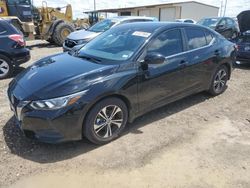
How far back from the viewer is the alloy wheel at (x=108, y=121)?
358cm

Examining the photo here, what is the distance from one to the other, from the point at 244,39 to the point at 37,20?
1118cm

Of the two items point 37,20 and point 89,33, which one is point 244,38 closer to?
point 89,33

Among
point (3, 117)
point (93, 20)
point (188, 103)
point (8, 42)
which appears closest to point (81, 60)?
point (3, 117)

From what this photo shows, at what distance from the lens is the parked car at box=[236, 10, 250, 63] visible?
823cm

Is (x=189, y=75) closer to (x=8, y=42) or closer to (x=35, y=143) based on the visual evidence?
(x=35, y=143)

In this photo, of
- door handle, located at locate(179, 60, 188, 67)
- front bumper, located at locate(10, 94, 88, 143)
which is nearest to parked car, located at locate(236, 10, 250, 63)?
door handle, located at locate(179, 60, 188, 67)

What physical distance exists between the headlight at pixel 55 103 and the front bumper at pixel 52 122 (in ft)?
0.15

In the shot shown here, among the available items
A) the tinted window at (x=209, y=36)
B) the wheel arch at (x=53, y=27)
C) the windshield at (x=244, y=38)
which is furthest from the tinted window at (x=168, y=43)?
the wheel arch at (x=53, y=27)

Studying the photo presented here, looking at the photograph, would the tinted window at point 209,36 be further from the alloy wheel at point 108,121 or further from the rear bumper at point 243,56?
the rear bumper at point 243,56

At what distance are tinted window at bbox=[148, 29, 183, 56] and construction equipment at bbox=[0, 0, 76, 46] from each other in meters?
9.53

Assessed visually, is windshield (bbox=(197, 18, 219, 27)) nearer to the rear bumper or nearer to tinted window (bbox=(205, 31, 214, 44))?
the rear bumper

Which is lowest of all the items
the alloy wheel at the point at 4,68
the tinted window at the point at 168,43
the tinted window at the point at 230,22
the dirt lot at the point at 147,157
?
the dirt lot at the point at 147,157

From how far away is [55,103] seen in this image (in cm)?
321

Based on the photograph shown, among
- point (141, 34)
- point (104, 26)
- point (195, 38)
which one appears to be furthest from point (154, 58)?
point (104, 26)
